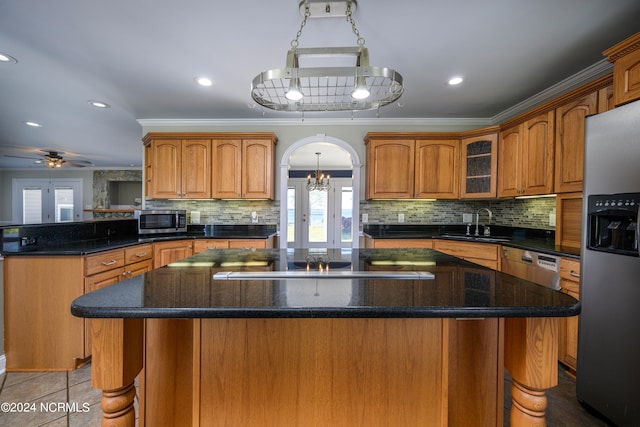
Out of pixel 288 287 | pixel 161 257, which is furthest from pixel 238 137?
pixel 288 287

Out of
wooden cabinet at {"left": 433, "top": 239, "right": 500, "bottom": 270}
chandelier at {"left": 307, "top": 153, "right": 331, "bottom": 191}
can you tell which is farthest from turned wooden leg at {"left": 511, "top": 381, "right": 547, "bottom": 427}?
chandelier at {"left": 307, "top": 153, "right": 331, "bottom": 191}

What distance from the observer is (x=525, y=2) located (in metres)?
1.71

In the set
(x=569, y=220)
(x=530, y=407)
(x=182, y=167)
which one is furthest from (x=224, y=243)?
(x=569, y=220)

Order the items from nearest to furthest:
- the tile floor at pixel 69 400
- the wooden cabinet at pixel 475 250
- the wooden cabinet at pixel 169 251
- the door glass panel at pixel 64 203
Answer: the tile floor at pixel 69 400, the wooden cabinet at pixel 475 250, the wooden cabinet at pixel 169 251, the door glass panel at pixel 64 203

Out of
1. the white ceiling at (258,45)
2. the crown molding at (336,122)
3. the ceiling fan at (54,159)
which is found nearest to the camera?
the white ceiling at (258,45)

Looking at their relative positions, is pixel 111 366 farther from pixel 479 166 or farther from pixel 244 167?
pixel 479 166

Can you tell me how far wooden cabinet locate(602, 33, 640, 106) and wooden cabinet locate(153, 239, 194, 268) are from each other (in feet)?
13.0

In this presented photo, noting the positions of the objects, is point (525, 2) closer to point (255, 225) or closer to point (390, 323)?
point (390, 323)

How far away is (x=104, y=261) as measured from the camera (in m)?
2.30

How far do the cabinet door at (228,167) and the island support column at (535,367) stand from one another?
325cm

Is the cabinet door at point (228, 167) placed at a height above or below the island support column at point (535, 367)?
above

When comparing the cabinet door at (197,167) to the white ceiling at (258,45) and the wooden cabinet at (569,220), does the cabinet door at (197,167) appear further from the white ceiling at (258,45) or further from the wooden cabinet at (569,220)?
the wooden cabinet at (569,220)

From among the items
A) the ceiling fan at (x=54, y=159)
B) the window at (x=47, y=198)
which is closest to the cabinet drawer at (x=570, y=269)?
the ceiling fan at (x=54, y=159)

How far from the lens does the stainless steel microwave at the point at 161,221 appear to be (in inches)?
131
